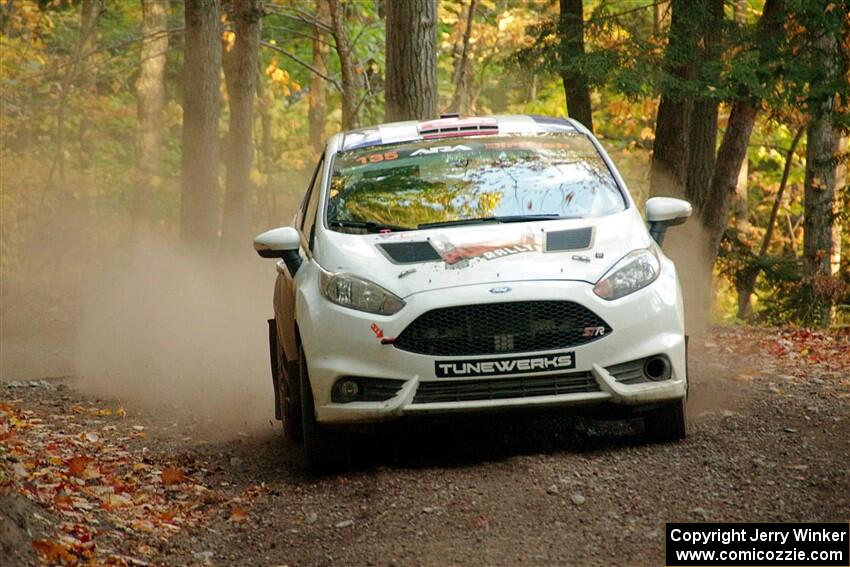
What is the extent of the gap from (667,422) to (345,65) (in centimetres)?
1801

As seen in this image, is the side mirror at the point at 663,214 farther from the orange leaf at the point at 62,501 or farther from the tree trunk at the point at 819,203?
the tree trunk at the point at 819,203

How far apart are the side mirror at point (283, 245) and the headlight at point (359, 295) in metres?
0.67

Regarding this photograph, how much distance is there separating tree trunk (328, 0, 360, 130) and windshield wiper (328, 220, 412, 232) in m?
16.3

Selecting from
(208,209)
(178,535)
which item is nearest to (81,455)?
(178,535)

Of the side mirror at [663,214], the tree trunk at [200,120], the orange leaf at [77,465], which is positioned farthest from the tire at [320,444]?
the tree trunk at [200,120]

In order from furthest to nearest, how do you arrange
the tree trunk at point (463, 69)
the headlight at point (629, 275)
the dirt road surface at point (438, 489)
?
the tree trunk at point (463, 69), the headlight at point (629, 275), the dirt road surface at point (438, 489)

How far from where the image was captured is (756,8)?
27.7 metres

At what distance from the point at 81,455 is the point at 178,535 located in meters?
2.38

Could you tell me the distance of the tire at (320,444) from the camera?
7.82 metres

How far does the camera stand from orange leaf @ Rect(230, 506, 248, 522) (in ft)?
23.4

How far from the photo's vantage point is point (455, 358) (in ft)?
24.5

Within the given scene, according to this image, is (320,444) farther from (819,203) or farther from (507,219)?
(819,203)

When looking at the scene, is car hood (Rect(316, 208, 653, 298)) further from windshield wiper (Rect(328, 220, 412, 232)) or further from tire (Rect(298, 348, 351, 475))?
tire (Rect(298, 348, 351, 475))

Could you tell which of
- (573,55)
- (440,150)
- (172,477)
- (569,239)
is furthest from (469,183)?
(573,55)
